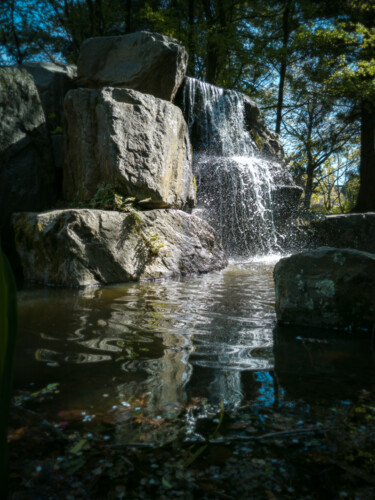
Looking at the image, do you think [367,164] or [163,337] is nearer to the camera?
[163,337]

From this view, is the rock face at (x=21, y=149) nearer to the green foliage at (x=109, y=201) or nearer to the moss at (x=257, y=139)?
the green foliage at (x=109, y=201)

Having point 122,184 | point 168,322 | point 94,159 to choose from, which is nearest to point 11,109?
point 94,159

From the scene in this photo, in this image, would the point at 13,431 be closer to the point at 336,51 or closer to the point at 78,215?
the point at 78,215

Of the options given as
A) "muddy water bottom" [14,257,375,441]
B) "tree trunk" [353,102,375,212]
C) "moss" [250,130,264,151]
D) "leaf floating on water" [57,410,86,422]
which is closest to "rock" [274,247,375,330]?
"muddy water bottom" [14,257,375,441]

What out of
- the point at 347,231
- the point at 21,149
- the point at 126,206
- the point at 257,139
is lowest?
the point at 347,231

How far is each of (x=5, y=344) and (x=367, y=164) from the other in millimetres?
13886

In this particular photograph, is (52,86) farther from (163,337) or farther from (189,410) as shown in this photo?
(189,410)

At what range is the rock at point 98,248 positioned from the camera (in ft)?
15.4

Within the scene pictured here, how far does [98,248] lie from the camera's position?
4.86 m

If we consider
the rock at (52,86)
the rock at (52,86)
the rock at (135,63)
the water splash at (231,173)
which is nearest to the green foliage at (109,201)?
the water splash at (231,173)

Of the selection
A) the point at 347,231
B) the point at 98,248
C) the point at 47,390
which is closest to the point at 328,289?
the point at 47,390

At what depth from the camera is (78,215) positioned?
15.7 ft

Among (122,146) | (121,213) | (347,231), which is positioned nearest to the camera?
(121,213)

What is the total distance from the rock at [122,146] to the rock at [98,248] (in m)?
0.56
